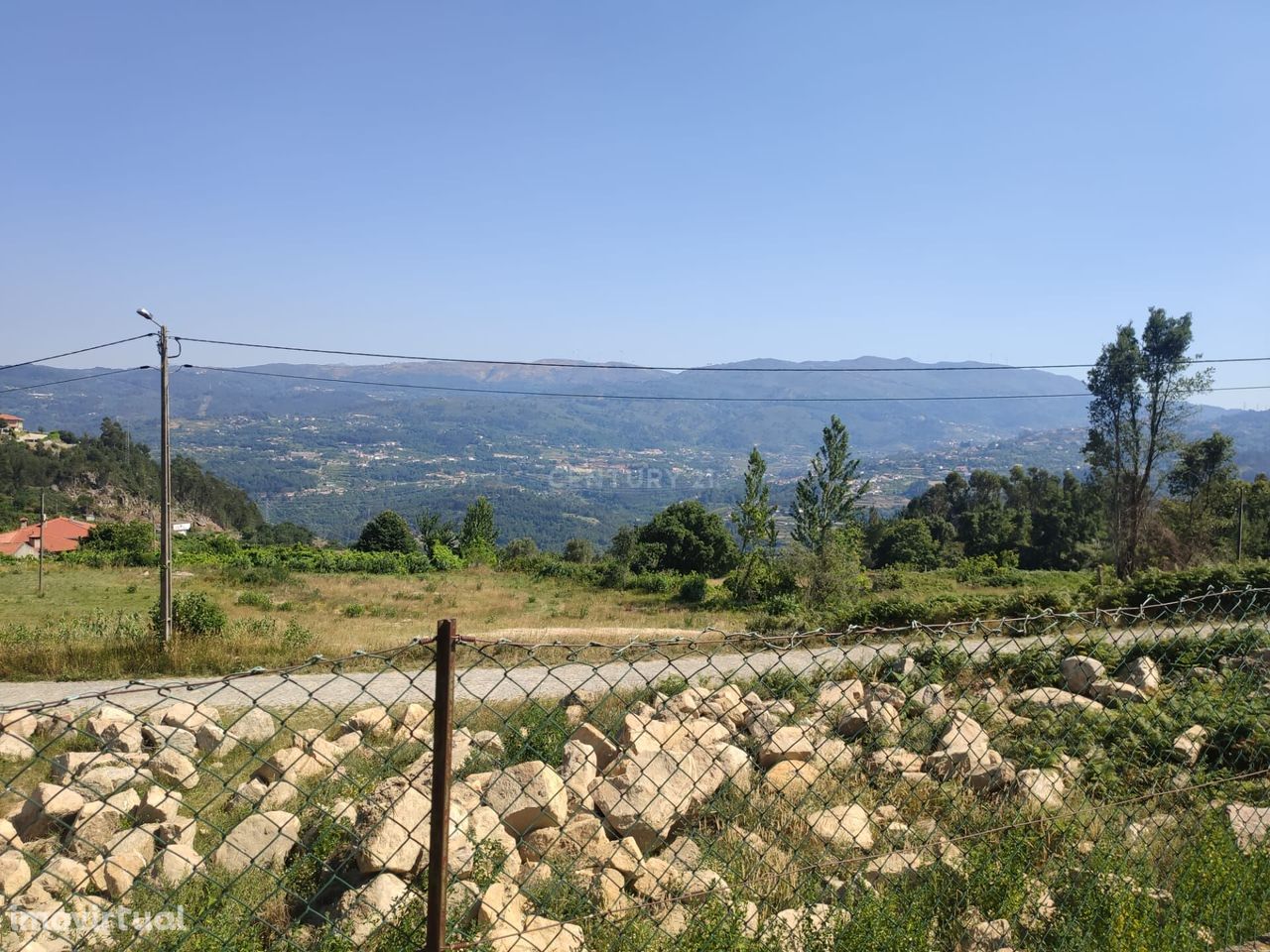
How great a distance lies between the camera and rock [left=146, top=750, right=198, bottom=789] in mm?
6789

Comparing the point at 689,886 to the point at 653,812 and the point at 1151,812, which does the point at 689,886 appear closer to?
the point at 653,812

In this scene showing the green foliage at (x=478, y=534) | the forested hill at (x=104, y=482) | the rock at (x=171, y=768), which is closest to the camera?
the rock at (x=171, y=768)

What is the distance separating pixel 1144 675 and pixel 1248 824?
8.89 feet

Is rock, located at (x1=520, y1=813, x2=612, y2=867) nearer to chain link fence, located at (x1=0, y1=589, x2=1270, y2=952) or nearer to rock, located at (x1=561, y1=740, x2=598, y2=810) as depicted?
chain link fence, located at (x1=0, y1=589, x2=1270, y2=952)

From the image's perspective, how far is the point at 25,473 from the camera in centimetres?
7919

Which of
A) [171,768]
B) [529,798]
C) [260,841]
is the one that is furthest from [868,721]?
[171,768]

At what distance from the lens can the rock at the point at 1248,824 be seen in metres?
4.68

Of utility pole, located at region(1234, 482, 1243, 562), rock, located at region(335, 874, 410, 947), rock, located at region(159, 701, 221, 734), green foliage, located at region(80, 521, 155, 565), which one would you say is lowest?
green foliage, located at region(80, 521, 155, 565)

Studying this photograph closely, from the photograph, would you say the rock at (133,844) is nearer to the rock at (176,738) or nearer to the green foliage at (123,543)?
the rock at (176,738)

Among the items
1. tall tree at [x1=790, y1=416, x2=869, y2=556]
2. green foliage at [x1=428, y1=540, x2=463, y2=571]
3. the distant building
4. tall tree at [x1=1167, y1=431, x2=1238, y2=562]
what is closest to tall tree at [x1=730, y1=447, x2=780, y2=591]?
tall tree at [x1=790, y1=416, x2=869, y2=556]

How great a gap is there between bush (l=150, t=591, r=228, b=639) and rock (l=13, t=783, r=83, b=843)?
1095 centimetres

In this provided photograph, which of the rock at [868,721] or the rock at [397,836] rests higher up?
the rock at [397,836]

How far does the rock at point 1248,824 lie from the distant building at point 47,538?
172 ft

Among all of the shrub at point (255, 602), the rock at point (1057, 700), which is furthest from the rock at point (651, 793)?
the shrub at point (255, 602)
